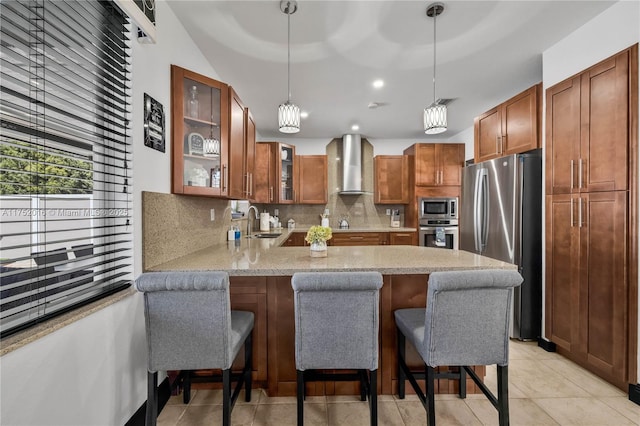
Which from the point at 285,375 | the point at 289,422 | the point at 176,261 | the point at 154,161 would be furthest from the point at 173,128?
the point at 289,422

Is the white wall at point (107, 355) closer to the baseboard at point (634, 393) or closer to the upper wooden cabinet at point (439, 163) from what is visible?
the baseboard at point (634, 393)

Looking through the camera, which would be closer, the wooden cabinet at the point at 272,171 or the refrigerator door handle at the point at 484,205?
the refrigerator door handle at the point at 484,205

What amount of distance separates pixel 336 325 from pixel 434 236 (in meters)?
3.74

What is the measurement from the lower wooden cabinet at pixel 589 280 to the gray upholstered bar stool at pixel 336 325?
69.9 inches

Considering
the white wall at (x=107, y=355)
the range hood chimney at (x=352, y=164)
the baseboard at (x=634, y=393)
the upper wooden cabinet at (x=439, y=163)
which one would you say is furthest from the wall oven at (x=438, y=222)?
the white wall at (x=107, y=355)

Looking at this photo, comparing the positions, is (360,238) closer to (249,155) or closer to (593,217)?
(249,155)

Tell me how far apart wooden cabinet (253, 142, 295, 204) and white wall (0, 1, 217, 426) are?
2.49m

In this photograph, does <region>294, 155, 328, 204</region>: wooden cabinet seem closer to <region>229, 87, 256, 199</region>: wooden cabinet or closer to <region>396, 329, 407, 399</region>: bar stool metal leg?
<region>229, 87, 256, 199</region>: wooden cabinet

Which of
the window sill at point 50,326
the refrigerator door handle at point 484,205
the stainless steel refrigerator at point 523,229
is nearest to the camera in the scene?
the window sill at point 50,326

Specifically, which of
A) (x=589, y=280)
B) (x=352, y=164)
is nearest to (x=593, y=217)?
(x=589, y=280)

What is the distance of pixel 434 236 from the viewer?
4613 mm

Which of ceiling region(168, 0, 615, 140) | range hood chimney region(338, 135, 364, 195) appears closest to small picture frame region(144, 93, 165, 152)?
ceiling region(168, 0, 615, 140)

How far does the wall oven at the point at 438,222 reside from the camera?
4.59 metres

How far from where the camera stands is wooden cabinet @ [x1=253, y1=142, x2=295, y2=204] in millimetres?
4543
